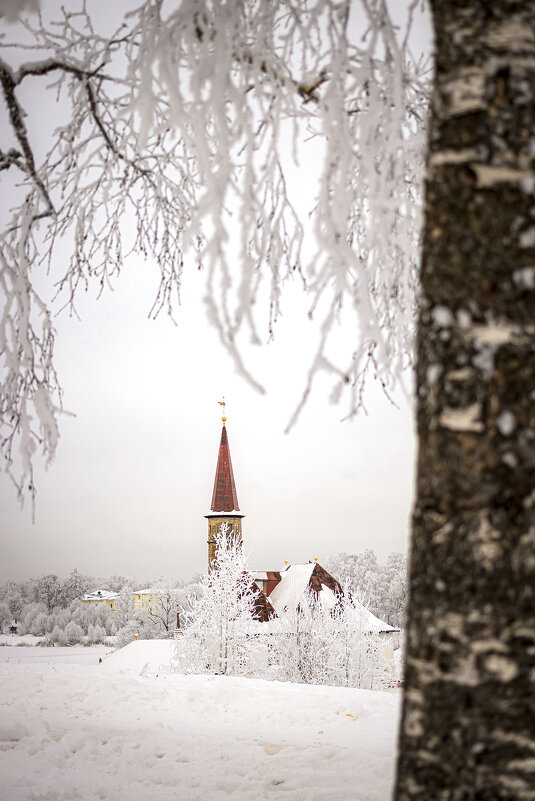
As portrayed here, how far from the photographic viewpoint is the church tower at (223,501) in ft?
Result: 91.3

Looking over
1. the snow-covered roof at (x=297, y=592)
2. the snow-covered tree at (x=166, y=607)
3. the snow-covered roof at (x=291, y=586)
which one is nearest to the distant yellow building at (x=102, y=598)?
the snow-covered tree at (x=166, y=607)

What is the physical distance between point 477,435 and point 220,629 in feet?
66.1

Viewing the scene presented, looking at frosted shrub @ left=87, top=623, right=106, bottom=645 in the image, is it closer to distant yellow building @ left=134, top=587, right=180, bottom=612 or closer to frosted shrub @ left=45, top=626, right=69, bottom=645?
frosted shrub @ left=45, top=626, right=69, bottom=645

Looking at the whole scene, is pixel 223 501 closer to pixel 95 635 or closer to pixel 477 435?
pixel 95 635

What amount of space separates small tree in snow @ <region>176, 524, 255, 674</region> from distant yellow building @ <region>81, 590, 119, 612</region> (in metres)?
37.4

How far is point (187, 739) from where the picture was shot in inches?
196

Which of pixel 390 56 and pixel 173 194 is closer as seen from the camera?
pixel 390 56

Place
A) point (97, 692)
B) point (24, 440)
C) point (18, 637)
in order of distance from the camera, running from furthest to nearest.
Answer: point (18, 637)
point (97, 692)
point (24, 440)

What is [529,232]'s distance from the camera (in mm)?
1303

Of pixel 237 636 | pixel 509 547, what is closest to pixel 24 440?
pixel 509 547

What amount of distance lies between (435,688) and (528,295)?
872mm

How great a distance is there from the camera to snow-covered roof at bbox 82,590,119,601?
182 ft

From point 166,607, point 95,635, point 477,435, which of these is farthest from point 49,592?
point 477,435

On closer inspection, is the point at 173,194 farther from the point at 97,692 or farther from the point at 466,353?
the point at 97,692
